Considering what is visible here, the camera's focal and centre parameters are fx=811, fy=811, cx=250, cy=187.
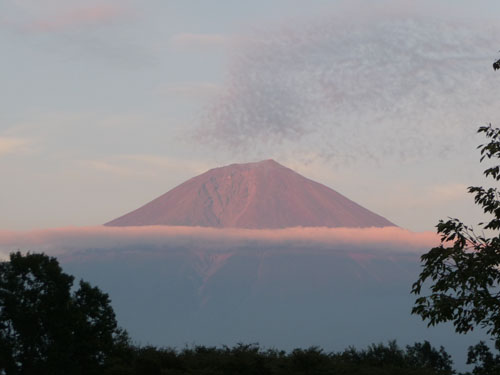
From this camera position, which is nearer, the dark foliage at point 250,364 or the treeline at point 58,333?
the dark foliage at point 250,364

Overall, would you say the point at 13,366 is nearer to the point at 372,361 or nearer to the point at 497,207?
the point at 372,361

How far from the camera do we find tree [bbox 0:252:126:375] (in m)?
56.3

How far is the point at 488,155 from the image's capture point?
2264cm

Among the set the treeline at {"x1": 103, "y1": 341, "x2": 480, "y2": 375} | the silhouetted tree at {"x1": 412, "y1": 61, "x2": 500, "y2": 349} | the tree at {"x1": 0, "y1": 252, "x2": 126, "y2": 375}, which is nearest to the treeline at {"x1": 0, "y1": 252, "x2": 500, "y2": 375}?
the tree at {"x1": 0, "y1": 252, "x2": 126, "y2": 375}

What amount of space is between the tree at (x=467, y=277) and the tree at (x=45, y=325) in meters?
39.2

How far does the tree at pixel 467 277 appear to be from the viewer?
69.6 feet

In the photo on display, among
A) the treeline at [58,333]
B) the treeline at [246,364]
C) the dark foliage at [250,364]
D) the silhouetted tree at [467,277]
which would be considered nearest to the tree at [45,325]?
the treeline at [58,333]

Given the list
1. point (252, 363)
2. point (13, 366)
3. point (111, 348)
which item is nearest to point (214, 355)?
point (252, 363)

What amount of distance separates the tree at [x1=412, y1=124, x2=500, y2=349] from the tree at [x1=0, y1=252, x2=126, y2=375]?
39169mm

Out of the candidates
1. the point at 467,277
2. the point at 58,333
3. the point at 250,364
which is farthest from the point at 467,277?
the point at 58,333

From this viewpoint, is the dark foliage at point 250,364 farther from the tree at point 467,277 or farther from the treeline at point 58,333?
the tree at point 467,277

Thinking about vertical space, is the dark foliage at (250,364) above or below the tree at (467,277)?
below

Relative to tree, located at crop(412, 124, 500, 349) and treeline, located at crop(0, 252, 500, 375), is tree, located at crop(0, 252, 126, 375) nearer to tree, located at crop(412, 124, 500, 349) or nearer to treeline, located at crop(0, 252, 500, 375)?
treeline, located at crop(0, 252, 500, 375)

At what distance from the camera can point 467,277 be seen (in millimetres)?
21469
